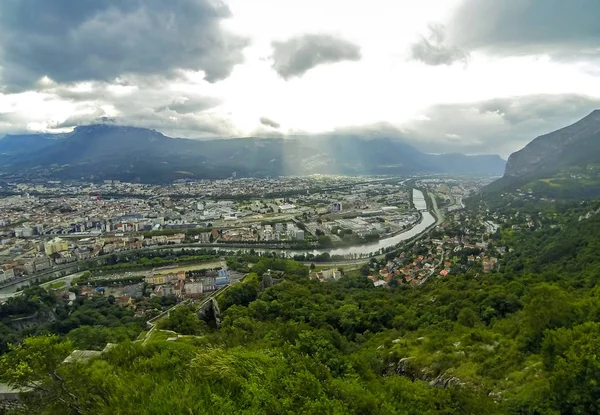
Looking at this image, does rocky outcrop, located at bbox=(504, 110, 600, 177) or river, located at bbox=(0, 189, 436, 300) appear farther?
rocky outcrop, located at bbox=(504, 110, 600, 177)

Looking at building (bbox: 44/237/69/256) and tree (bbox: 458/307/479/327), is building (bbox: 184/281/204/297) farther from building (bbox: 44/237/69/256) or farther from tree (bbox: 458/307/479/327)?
building (bbox: 44/237/69/256)

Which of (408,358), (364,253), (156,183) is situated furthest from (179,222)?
(156,183)

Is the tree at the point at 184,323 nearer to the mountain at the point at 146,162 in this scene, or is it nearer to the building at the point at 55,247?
the building at the point at 55,247

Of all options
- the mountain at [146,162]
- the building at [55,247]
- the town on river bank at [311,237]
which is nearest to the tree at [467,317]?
the town on river bank at [311,237]

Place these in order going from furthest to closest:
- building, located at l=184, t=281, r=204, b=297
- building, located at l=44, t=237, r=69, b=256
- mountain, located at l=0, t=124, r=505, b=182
→ mountain, located at l=0, t=124, r=505, b=182 → building, located at l=44, t=237, r=69, b=256 → building, located at l=184, t=281, r=204, b=297

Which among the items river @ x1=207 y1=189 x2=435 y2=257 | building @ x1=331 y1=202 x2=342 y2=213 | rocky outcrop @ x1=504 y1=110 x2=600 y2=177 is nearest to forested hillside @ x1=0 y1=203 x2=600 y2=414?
river @ x1=207 y1=189 x2=435 y2=257

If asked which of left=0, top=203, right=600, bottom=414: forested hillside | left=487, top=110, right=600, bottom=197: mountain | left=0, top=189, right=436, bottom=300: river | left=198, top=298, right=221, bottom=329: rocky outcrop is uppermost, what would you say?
left=487, top=110, right=600, bottom=197: mountain

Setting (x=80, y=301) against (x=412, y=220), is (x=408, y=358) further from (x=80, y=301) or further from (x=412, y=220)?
(x=412, y=220)
